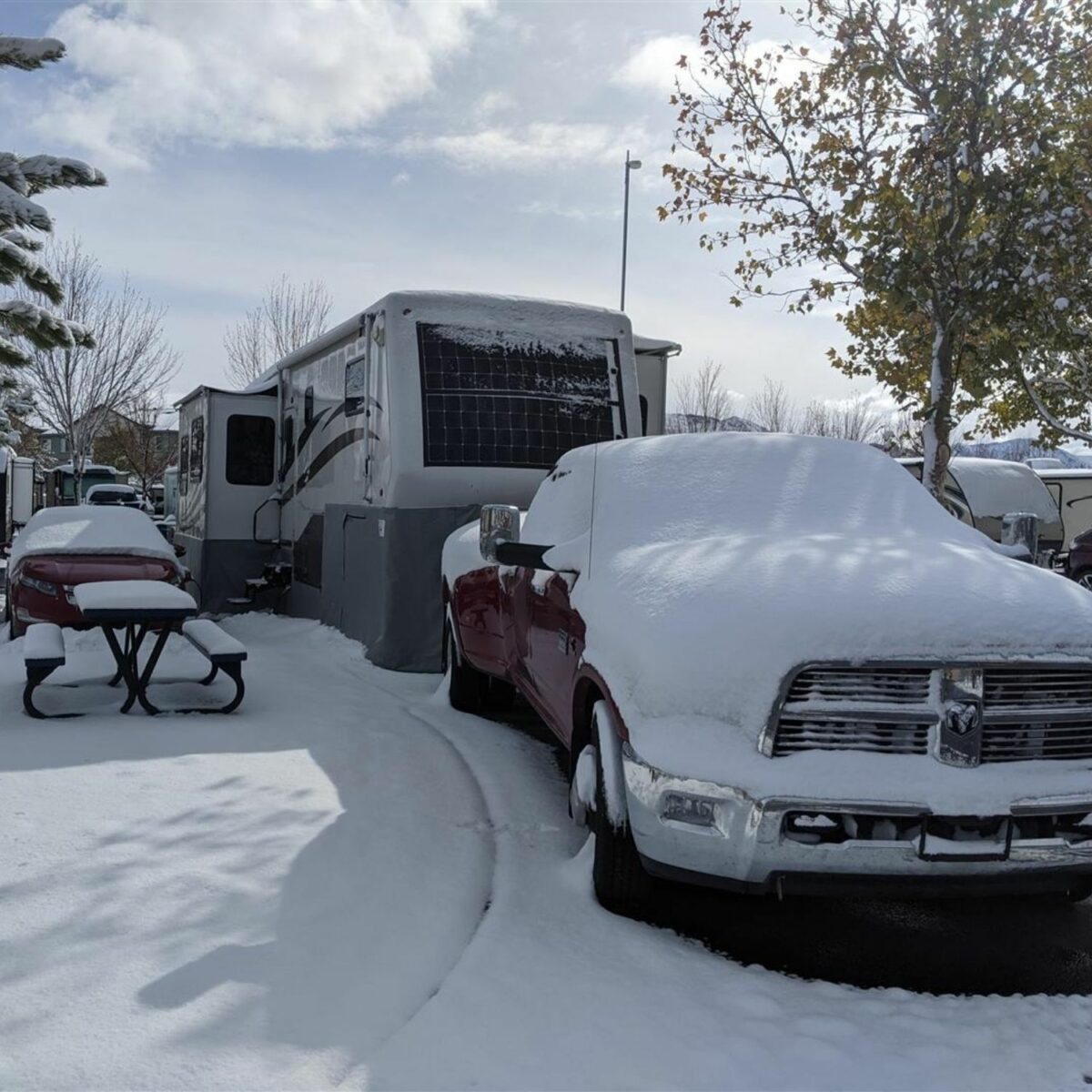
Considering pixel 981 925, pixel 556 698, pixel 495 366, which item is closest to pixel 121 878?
pixel 556 698

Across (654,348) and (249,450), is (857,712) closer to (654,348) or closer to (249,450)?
(654,348)

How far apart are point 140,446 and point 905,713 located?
164 feet

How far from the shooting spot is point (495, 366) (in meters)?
9.53

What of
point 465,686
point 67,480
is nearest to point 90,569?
point 465,686

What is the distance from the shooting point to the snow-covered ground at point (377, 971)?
3.13 metres

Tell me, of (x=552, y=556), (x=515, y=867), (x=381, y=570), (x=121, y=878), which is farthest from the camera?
(x=381, y=570)

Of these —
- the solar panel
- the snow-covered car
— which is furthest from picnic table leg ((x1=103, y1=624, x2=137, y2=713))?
the solar panel

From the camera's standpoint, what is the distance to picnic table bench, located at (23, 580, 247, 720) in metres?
6.91

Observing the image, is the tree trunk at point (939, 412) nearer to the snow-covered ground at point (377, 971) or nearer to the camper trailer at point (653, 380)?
the camper trailer at point (653, 380)

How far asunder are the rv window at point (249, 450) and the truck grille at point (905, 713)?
10.6m

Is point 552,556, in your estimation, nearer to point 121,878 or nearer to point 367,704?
point 121,878

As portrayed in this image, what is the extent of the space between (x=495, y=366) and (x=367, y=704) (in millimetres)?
3178

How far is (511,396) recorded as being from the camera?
31.2 feet

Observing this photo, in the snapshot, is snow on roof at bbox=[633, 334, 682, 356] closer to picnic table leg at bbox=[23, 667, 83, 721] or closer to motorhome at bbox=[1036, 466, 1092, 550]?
picnic table leg at bbox=[23, 667, 83, 721]
